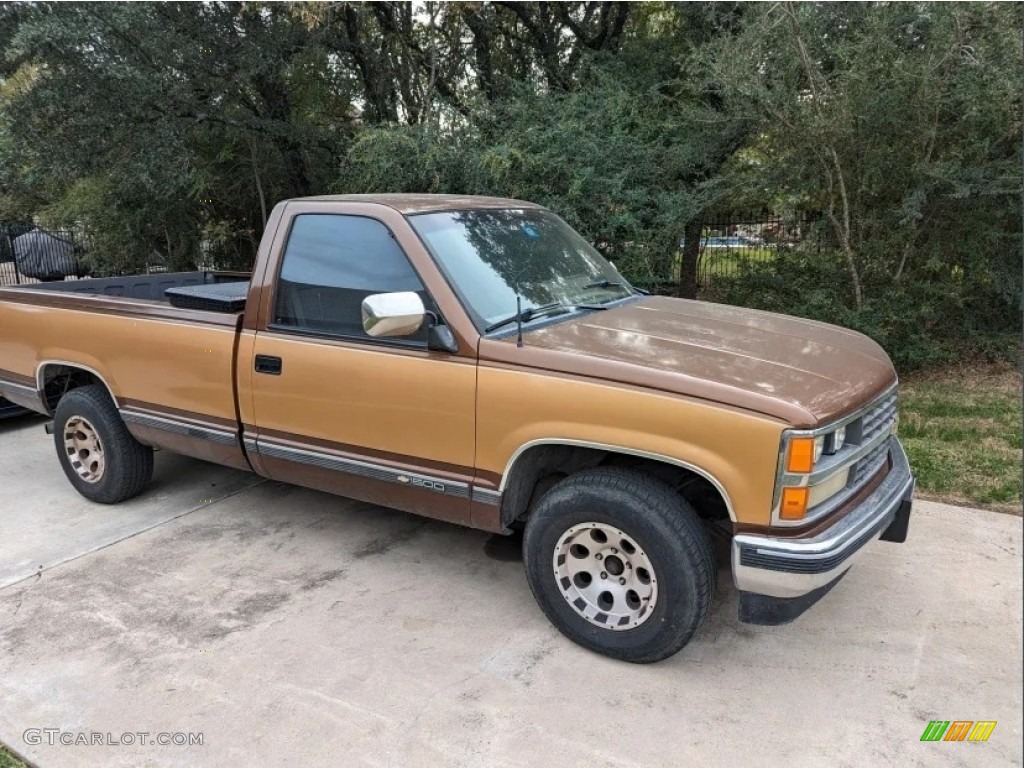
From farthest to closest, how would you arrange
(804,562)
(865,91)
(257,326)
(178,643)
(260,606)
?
(865,91) < (257,326) < (260,606) < (178,643) < (804,562)

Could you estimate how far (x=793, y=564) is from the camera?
272cm

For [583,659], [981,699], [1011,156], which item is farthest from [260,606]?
[1011,156]

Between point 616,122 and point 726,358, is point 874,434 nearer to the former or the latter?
point 726,358

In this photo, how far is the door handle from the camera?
388cm

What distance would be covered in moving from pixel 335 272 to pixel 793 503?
7.88 feet

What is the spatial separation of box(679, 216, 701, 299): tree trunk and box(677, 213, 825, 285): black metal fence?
95mm

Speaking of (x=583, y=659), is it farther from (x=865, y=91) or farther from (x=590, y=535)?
(x=865, y=91)

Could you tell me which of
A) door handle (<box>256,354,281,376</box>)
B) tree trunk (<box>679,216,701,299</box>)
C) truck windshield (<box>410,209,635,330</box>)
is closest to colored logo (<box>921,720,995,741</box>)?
truck windshield (<box>410,209,635,330</box>)

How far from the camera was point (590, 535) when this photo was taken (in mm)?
3184

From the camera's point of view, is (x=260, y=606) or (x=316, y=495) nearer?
(x=260, y=606)

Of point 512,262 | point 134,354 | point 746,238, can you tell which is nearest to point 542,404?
point 512,262

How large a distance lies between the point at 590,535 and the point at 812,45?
18.7 ft

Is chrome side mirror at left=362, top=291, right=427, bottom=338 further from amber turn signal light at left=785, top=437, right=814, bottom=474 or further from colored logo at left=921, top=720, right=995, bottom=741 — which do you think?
colored logo at left=921, top=720, right=995, bottom=741

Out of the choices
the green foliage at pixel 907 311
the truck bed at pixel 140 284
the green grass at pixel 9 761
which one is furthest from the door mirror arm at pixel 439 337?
the green foliage at pixel 907 311
